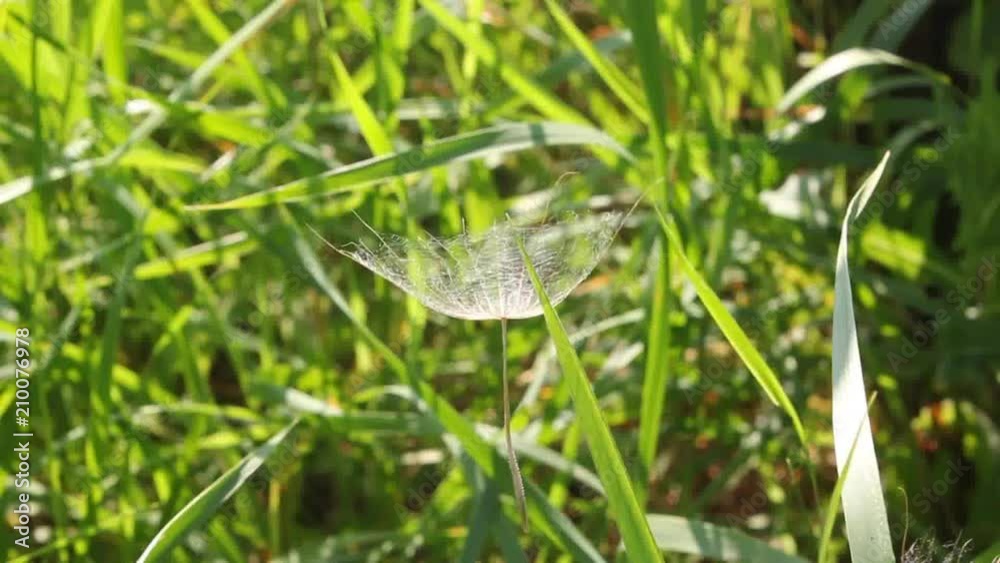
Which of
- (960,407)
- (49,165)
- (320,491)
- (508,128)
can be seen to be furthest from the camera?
(320,491)

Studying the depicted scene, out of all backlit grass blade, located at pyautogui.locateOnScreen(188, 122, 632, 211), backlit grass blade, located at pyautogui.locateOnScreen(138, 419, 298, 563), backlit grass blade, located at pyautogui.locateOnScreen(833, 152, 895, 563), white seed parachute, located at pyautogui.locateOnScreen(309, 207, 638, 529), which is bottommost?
backlit grass blade, located at pyautogui.locateOnScreen(833, 152, 895, 563)

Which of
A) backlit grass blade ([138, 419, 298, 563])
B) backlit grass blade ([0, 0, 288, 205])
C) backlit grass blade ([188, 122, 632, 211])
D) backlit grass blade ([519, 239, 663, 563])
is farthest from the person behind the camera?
backlit grass blade ([0, 0, 288, 205])

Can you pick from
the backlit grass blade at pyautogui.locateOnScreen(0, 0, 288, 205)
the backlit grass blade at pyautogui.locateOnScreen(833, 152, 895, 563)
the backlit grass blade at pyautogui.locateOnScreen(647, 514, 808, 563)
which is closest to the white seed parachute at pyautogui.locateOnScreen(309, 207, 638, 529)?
the backlit grass blade at pyautogui.locateOnScreen(647, 514, 808, 563)

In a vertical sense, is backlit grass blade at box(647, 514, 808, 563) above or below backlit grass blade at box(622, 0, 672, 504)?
below

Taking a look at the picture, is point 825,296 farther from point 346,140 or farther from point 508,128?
point 346,140

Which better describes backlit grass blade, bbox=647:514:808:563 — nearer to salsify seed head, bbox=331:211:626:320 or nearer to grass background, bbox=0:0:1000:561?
grass background, bbox=0:0:1000:561

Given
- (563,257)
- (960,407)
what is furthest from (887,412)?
(563,257)
